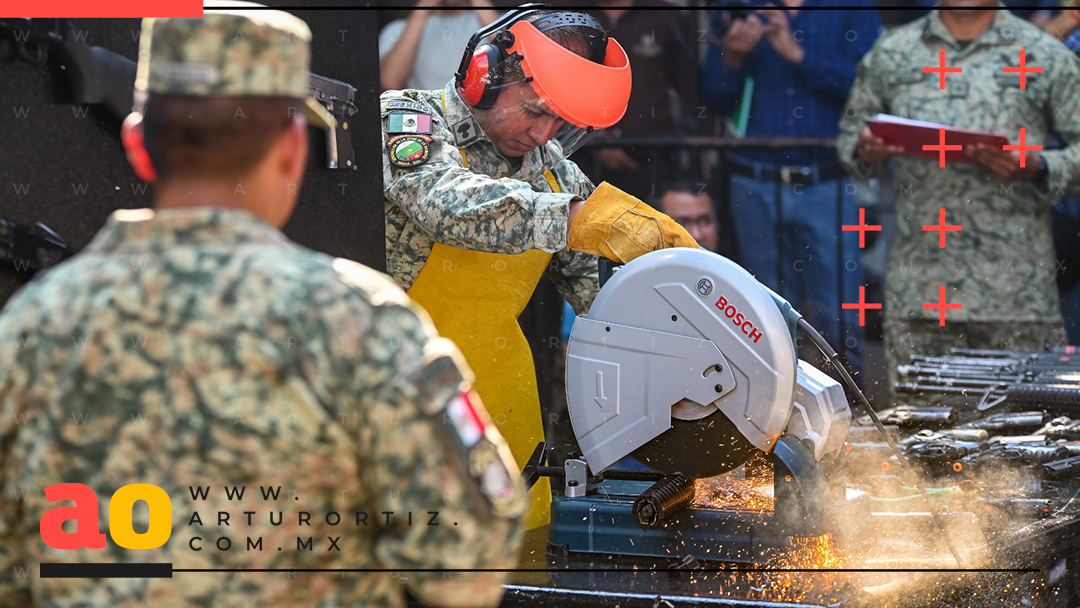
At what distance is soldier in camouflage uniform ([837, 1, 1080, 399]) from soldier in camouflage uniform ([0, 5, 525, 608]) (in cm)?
375

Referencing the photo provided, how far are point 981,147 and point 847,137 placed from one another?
1.68ft

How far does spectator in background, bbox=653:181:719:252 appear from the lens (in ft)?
16.6

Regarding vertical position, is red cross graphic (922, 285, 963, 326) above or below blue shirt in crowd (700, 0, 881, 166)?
below

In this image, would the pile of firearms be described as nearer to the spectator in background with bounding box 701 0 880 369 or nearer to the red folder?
the red folder

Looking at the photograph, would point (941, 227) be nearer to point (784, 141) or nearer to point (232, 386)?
point (784, 141)

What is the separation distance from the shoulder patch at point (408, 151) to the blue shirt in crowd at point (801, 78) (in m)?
2.64

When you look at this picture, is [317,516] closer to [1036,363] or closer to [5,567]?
[5,567]

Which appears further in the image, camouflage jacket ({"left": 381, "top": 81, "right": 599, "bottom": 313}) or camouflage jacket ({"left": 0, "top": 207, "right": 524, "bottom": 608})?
camouflage jacket ({"left": 381, "top": 81, "right": 599, "bottom": 313})

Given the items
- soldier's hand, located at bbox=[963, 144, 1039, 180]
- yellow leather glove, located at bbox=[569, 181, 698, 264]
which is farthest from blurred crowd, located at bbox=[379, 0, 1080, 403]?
yellow leather glove, located at bbox=[569, 181, 698, 264]

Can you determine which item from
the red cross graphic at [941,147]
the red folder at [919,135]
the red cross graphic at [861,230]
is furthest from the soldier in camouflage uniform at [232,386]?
the red cross graphic at [861,230]

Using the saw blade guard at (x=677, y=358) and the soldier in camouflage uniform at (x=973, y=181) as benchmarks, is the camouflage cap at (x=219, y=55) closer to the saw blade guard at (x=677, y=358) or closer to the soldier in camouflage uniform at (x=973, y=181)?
the saw blade guard at (x=677, y=358)

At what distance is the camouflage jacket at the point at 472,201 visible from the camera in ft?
8.89

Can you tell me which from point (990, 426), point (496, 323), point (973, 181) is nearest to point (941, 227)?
point (973, 181)

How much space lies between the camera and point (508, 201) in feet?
8.89
